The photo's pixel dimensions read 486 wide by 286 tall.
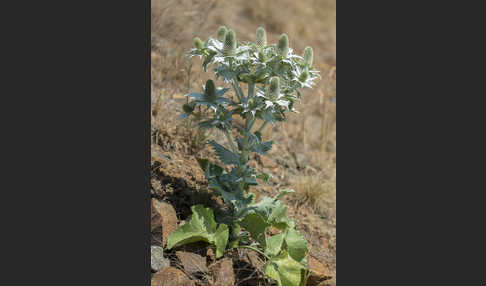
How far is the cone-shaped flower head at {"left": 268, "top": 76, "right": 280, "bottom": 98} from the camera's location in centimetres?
282

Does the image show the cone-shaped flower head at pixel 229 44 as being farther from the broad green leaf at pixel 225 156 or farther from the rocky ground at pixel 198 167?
the rocky ground at pixel 198 167

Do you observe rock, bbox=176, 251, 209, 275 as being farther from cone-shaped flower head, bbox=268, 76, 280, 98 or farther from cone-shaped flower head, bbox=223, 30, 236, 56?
cone-shaped flower head, bbox=223, 30, 236, 56

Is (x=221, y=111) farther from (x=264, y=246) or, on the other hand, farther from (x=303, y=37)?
(x=303, y=37)

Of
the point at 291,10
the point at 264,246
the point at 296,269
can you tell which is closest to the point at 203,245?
the point at 264,246

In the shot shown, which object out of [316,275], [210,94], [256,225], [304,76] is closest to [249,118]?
[210,94]

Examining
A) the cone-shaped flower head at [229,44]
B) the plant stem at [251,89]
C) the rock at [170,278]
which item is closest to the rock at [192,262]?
the rock at [170,278]

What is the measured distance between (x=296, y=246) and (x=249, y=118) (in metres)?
0.96

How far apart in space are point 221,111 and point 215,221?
83 cm

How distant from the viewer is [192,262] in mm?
2963

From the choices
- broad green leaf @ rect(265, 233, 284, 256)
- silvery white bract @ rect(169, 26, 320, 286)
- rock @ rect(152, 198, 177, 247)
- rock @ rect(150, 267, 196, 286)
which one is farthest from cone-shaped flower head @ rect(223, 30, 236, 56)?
Result: rock @ rect(150, 267, 196, 286)

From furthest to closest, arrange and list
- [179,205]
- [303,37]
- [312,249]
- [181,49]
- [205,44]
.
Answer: [303,37] < [181,49] < [312,249] < [179,205] < [205,44]

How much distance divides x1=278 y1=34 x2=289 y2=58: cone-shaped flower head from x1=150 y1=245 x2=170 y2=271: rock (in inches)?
59.4

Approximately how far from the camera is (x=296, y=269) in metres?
3.03

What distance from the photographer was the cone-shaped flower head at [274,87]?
111 inches
